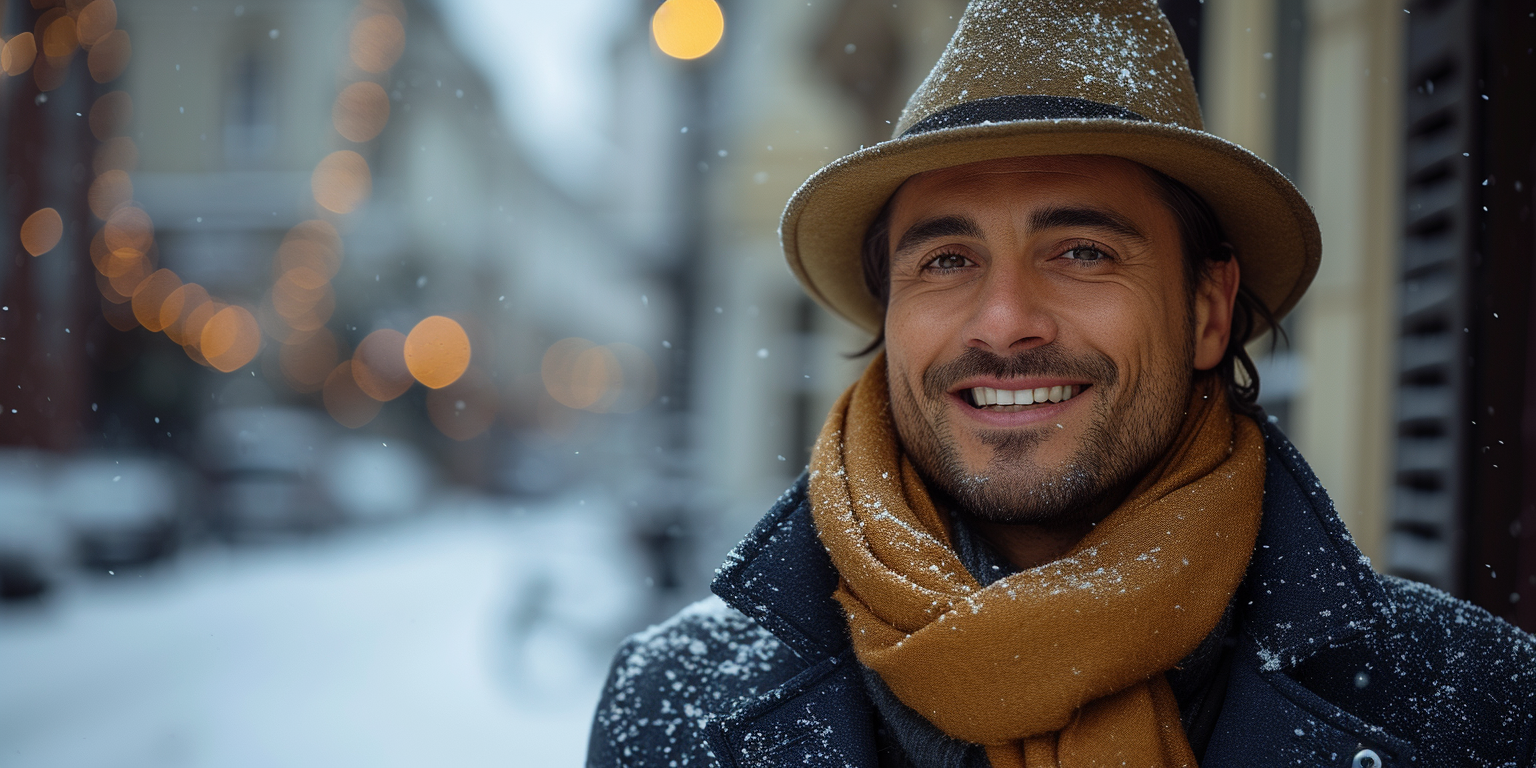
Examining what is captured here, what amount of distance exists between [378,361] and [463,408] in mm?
3792

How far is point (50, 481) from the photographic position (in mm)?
10430

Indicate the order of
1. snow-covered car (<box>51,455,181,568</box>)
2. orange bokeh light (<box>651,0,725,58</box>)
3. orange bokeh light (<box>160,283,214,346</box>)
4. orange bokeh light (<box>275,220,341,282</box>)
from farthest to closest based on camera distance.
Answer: orange bokeh light (<box>275,220,341,282</box>) → orange bokeh light (<box>160,283,214,346</box>) → snow-covered car (<box>51,455,181,568</box>) → orange bokeh light (<box>651,0,725,58</box>)

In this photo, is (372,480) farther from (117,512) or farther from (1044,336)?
(1044,336)

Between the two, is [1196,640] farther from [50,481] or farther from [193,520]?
[193,520]

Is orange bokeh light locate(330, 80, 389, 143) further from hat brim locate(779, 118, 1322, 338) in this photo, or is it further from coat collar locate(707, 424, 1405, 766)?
coat collar locate(707, 424, 1405, 766)

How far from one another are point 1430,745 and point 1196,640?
47 centimetres

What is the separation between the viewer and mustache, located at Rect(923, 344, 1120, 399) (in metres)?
1.84

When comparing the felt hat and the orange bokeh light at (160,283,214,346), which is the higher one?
the felt hat

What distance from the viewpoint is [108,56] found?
399 inches

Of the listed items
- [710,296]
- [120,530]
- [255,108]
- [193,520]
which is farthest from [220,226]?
[710,296]

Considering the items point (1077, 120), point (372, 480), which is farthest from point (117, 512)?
point (1077, 120)

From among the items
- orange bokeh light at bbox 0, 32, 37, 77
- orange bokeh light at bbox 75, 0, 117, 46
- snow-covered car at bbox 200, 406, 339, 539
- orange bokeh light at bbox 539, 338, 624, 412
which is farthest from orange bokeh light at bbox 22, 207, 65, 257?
orange bokeh light at bbox 539, 338, 624, 412

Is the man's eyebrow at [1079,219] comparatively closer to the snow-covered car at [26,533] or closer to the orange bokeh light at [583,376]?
the snow-covered car at [26,533]

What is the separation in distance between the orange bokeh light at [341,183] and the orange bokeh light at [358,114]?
2.24 feet
